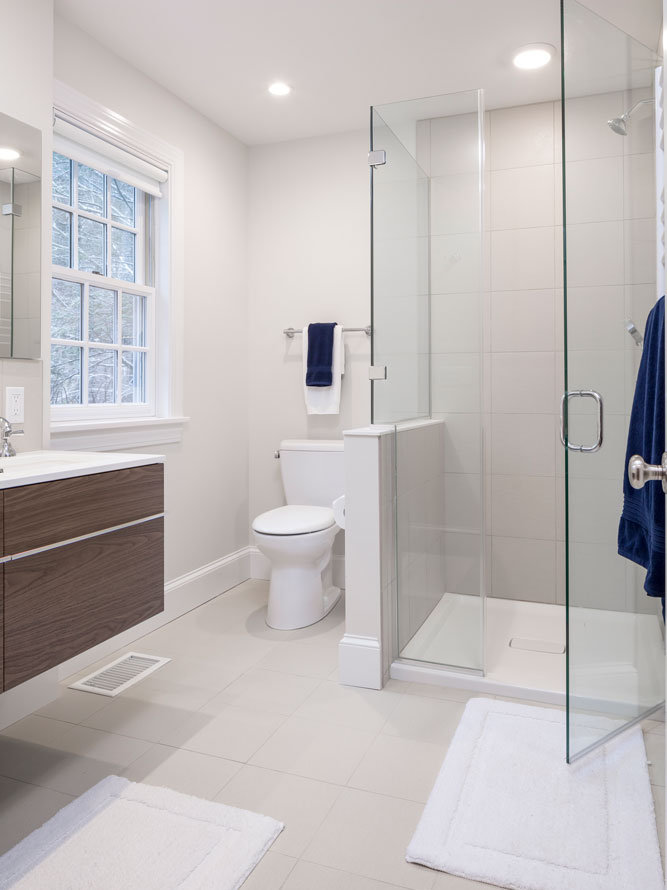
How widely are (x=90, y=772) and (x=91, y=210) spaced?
6.95 feet

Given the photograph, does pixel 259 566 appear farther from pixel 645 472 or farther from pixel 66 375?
pixel 645 472

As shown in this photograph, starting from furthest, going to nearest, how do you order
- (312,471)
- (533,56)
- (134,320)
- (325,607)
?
(312,471) < (325,607) < (134,320) < (533,56)

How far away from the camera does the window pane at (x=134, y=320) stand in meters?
2.95

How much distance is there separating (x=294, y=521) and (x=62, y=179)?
169 cm

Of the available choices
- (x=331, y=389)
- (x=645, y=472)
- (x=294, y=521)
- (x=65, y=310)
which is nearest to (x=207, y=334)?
(x=331, y=389)

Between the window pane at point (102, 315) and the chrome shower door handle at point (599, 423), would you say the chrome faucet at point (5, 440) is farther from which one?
the chrome shower door handle at point (599, 423)

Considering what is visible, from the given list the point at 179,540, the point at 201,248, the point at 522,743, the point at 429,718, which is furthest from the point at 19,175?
the point at 522,743

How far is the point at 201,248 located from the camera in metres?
3.26

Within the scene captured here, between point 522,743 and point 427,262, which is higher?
point 427,262

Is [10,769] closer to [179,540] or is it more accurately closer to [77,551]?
[77,551]

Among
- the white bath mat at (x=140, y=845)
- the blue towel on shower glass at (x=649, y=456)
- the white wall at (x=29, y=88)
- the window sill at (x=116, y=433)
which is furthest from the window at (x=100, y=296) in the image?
the blue towel on shower glass at (x=649, y=456)

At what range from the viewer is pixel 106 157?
8.89 ft

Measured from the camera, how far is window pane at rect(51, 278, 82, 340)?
2.54 m

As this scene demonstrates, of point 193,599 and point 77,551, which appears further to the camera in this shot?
point 193,599
